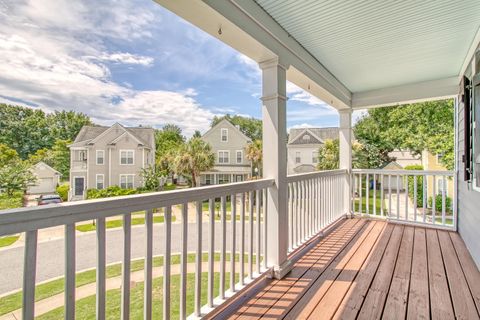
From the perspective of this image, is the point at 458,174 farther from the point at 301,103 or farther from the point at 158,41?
the point at 301,103

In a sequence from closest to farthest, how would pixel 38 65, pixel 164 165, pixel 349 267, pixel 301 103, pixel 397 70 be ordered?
1. pixel 38 65
2. pixel 164 165
3. pixel 349 267
4. pixel 397 70
5. pixel 301 103

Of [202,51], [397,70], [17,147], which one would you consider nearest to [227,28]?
[17,147]

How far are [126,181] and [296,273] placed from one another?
187 cm

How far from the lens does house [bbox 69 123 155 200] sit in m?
1.53

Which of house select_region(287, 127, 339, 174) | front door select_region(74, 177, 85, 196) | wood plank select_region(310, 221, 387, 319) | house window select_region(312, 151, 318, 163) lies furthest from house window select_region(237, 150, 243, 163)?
house window select_region(312, 151, 318, 163)

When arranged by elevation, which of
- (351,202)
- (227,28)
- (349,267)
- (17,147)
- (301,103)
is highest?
(301,103)

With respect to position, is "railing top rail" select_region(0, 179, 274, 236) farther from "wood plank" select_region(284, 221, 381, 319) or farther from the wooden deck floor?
"wood plank" select_region(284, 221, 381, 319)

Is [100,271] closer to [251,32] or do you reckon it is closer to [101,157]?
[101,157]

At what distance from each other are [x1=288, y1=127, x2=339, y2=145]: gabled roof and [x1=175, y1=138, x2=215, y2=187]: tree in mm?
8553

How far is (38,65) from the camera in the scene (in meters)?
1.36

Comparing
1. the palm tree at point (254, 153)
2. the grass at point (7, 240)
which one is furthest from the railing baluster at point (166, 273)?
the palm tree at point (254, 153)

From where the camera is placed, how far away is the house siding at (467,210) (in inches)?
112

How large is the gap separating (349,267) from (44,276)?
2.65m

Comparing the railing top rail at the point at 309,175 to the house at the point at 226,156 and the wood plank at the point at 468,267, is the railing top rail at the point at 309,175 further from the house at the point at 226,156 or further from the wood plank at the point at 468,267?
the wood plank at the point at 468,267
